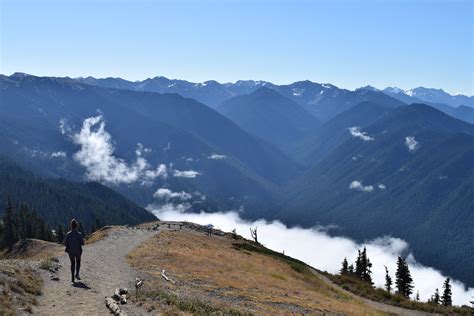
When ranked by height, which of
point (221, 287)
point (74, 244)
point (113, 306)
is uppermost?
point (74, 244)

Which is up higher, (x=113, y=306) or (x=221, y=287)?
(x=221, y=287)

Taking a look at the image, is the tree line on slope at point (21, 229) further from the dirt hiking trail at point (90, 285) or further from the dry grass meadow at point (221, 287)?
the dirt hiking trail at point (90, 285)

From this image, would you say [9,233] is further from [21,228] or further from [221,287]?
[221,287]

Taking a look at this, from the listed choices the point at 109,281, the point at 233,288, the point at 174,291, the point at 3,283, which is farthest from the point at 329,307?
the point at 3,283

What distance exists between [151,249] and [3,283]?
29.2 meters

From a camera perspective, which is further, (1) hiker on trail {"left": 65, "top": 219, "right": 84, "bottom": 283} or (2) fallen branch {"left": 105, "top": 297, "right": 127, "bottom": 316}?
(1) hiker on trail {"left": 65, "top": 219, "right": 84, "bottom": 283}

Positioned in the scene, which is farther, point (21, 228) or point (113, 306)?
point (21, 228)

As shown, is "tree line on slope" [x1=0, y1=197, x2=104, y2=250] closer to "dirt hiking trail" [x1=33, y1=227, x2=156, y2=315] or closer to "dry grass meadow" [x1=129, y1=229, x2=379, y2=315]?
"dry grass meadow" [x1=129, y1=229, x2=379, y2=315]

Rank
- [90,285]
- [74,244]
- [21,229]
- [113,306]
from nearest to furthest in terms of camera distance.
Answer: [113,306] < [90,285] < [74,244] < [21,229]

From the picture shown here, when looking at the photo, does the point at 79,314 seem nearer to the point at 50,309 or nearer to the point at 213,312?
the point at 50,309

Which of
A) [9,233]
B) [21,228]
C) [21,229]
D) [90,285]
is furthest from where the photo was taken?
[21,228]

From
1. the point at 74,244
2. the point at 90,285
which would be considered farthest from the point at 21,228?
the point at 90,285

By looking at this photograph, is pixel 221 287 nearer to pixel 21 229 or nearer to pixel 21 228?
pixel 21 229

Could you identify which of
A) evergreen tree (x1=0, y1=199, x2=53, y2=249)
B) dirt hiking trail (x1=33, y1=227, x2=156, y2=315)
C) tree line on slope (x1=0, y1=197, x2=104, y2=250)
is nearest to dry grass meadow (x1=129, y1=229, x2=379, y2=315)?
dirt hiking trail (x1=33, y1=227, x2=156, y2=315)
